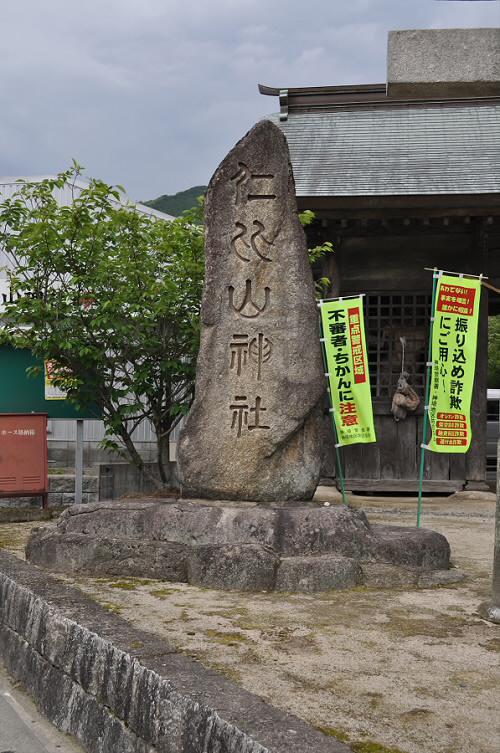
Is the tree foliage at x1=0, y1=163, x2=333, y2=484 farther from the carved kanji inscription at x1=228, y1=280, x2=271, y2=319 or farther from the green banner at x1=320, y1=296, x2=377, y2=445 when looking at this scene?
the carved kanji inscription at x1=228, y1=280, x2=271, y2=319

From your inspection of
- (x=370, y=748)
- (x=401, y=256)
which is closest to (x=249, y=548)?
(x=370, y=748)

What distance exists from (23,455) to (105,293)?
87.5 inches

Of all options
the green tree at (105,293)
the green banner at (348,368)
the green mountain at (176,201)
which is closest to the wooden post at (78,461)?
the green tree at (105,293)

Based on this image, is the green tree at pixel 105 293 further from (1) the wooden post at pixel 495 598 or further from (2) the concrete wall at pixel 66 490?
(1) the wooden post at pixel 495 598

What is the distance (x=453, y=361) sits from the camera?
876cm

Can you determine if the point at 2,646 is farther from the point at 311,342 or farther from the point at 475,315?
the point at 475,315

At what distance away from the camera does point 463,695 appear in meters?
3.44

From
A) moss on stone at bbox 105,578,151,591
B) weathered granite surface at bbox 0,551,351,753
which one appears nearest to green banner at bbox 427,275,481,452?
moss on stone at bbox 105,578,151,591

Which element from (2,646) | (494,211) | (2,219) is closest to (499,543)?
(2,646)

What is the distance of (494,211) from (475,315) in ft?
9.66

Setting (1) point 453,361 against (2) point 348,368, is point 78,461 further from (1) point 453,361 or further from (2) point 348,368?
(1) point 453,361

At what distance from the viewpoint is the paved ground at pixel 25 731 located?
3834mm

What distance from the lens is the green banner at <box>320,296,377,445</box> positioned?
9.38m

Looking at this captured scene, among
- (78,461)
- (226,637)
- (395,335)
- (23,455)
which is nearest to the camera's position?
(226,637)
